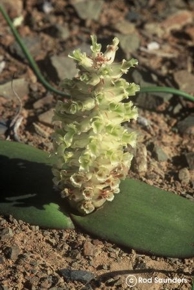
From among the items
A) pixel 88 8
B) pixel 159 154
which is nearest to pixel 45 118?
pixel 159 154

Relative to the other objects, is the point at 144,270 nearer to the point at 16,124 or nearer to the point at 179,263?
the point at 179,263

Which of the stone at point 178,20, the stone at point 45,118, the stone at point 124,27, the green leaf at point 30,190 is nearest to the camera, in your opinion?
the green leaf at point 30,190

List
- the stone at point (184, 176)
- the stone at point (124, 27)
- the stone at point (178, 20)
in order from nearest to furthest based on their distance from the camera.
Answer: the stone at point (184, 176) < the stone at point (124, 27) < the stone at point (178, 20)

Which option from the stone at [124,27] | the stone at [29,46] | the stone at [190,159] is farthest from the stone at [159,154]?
the stone at [124,27]

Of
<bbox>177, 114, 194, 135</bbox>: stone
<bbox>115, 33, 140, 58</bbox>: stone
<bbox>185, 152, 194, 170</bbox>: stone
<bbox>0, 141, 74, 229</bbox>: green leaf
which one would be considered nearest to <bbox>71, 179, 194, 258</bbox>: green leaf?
<bbox>0, 141, 74, 229</bbox>: green leaf

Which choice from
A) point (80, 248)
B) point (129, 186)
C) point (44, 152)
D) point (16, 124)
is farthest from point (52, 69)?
point (80, 248)

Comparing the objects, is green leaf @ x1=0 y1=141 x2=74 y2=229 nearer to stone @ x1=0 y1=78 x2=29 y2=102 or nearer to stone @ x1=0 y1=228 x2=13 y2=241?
stone @ x1=0 y1=228 x2=13 y2=241

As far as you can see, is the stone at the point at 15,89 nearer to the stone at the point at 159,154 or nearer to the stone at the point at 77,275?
→ the stone at the point at 159,154
